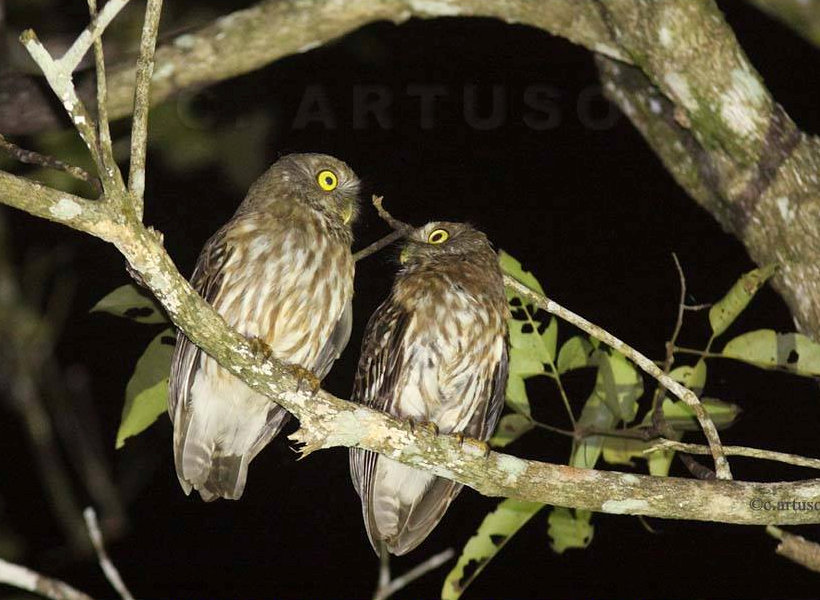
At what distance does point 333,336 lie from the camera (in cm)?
357

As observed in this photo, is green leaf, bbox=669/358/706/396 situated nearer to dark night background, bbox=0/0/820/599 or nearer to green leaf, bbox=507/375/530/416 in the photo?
green leaf, bbox=507/375/530/416

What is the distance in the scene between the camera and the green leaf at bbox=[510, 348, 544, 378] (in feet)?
11.1

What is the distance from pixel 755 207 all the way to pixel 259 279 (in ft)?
5.14

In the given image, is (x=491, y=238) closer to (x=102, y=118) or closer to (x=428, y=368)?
(x=428, y=368)

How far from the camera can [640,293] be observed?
19.6 ft

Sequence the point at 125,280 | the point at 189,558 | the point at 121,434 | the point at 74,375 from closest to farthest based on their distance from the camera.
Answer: the point at 121,434
the point at 74,375
the point at 125,280
the point at 189,558

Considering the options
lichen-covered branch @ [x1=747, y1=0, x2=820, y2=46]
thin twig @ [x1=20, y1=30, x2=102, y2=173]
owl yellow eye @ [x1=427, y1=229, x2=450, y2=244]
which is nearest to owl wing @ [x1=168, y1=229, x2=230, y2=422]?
owl yellow eye @ [x1=427, y1=229, x2=450, y2=244]

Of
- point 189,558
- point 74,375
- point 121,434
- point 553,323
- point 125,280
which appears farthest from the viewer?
point 189,558

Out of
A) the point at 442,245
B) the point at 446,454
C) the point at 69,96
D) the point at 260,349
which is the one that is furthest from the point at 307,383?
the point at 442,245

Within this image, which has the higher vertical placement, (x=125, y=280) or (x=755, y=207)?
(x=755, y=207)

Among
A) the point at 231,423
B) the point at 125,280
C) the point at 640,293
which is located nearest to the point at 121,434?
the point at 231,423

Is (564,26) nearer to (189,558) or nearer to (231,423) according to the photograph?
(231,423)

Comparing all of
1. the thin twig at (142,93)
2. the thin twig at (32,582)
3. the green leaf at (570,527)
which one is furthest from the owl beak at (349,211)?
the thin twig at (32,582)

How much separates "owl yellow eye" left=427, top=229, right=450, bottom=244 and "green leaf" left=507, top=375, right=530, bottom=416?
2.45 ft
